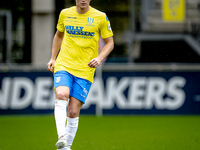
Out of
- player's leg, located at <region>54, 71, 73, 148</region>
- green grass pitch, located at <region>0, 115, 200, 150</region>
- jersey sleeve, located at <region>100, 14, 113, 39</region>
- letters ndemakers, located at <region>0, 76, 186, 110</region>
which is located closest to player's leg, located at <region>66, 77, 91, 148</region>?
player's leg, located at <region>54, 71, 73, 148</region>

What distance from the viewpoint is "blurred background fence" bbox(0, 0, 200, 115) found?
1071 centimetres

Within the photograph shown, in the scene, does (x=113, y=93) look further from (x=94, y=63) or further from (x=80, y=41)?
(x=94, y=63)

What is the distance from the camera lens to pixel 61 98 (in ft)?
14.7

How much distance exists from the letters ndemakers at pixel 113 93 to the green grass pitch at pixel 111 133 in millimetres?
429

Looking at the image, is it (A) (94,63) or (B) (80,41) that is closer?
(A) (94,63)

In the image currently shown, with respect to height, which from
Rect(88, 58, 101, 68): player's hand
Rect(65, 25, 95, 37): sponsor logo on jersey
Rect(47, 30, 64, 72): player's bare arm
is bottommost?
Rect(88, 58, 101, 68): player's hand

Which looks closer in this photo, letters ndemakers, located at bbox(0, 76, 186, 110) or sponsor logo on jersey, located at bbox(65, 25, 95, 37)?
sponsor logo on jersey, located at bbox(65, 25, 95, 37)

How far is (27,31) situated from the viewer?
42.4ft

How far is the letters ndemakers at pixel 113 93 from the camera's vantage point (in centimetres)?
1064

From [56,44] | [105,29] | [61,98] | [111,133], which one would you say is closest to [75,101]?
[61,98]

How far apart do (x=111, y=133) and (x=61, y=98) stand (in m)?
3.11

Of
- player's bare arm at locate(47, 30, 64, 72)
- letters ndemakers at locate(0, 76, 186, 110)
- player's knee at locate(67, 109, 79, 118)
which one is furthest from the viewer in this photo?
letters ndemakers at locate(0, 76, 186, 110)

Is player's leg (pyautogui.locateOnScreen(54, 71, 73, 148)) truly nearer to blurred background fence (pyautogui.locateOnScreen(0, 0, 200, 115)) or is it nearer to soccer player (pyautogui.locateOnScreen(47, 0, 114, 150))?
soccer player (pyautogui.locateOnScreen(47, 0, 114, 150))

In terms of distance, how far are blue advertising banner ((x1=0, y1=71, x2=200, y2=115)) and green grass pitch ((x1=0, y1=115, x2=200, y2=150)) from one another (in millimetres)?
380
